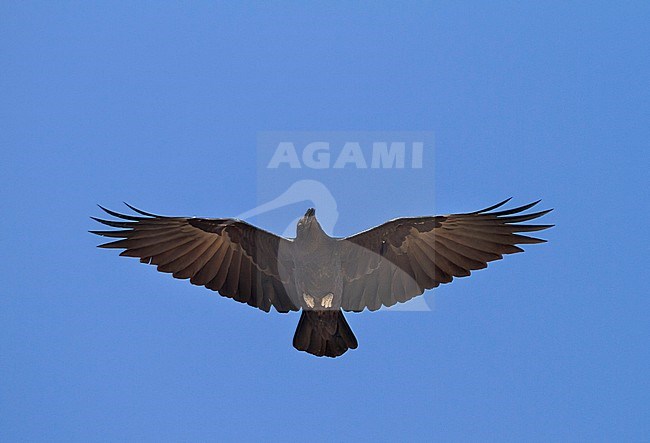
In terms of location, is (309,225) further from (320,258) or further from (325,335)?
(325,335)

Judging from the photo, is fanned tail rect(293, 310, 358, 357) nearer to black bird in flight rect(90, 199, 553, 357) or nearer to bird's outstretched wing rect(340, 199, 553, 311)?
black bird in flight rect(90, 199, 553, 357)

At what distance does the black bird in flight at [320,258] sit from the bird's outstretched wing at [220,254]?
13mm

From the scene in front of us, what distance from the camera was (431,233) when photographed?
14.7 m

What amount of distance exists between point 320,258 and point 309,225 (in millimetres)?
519

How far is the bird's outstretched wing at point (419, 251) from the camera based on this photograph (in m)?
14.4

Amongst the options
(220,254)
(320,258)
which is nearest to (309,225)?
(320,258)

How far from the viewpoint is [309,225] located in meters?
14.3

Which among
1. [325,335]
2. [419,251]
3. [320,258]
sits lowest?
[325,335]

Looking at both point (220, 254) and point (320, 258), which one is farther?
point (220, 254)

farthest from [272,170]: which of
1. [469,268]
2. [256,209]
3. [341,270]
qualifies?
[469,268]

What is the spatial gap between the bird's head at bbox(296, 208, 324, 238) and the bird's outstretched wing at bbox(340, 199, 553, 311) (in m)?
0.47

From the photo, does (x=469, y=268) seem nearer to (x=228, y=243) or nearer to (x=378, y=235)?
(x=378, y=235)

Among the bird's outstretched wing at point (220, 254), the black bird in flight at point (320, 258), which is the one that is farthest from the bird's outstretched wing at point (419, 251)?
the bird's outstretched wing at point (220, 254)

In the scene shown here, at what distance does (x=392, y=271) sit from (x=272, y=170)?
83.2 inches
